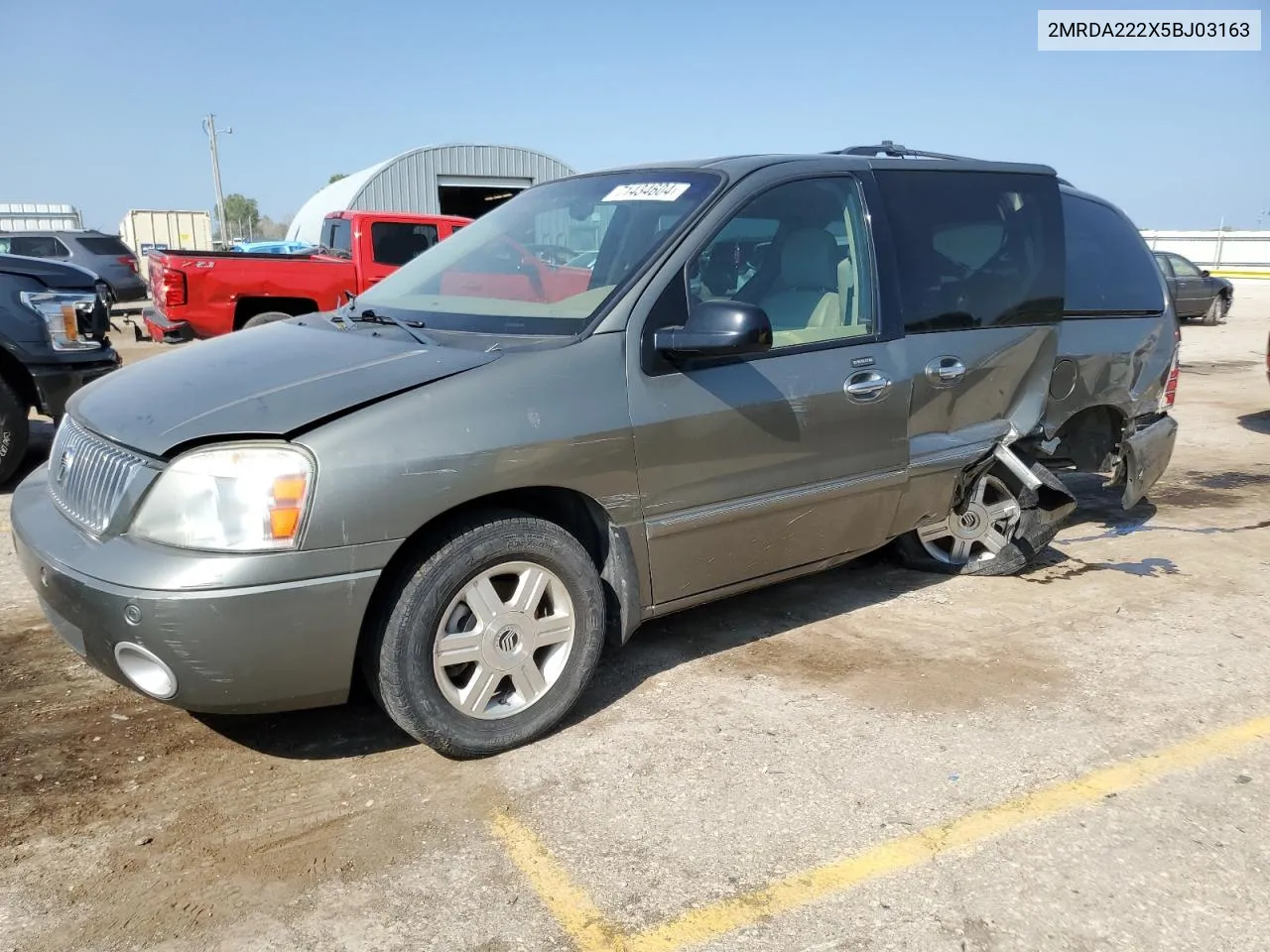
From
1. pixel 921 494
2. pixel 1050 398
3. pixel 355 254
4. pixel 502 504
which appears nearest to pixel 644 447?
pixel 502 504

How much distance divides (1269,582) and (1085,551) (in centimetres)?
85

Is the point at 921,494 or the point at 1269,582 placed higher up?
the point at 921,494

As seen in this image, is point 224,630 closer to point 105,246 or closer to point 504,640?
point 504,640

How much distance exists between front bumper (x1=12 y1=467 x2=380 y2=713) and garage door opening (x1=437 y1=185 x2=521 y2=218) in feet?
85.7

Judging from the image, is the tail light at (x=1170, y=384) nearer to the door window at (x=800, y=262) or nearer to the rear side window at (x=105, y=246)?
the door window at (x=800, y=262)

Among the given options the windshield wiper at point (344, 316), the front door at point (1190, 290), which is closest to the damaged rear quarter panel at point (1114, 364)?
the windshield wiper at point (344, 316)

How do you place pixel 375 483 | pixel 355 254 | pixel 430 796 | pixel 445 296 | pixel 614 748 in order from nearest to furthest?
pixel 375 483 → pixel 430 796 → pixel 614 748 → pixel 445 296 → pixel 355 254

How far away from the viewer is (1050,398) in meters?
4.84

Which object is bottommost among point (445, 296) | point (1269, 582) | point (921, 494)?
point (1269, 582)

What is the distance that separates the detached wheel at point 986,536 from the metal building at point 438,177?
76.9 ft

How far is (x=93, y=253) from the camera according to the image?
72.9 feet

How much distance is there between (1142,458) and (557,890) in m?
4.05

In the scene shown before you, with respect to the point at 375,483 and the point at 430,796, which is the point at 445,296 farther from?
the point at 430,796

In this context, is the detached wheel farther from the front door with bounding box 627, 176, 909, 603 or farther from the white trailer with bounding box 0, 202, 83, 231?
the white trailer with bounding box 0, 202, 83, 231
